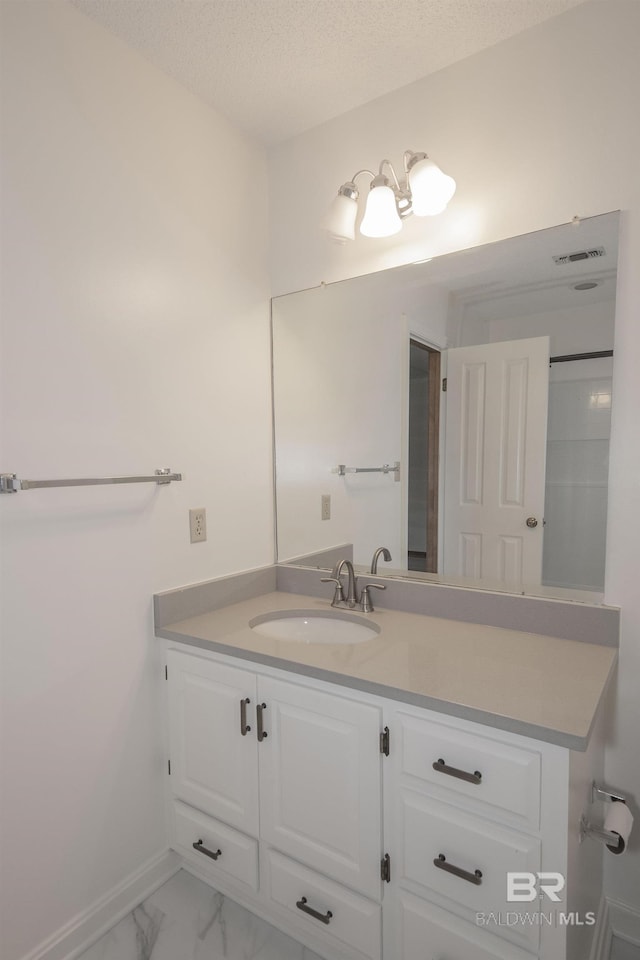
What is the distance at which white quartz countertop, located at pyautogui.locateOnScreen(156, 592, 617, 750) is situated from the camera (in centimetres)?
102

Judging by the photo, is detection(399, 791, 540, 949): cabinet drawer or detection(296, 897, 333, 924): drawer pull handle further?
detection(296, 897, 333, 924): drawer pull handle

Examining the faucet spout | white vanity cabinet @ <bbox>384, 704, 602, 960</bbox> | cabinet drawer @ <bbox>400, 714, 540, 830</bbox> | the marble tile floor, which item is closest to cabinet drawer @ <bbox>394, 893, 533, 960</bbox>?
white vanity cabinet @ <bbox>384, 704, 602, 960</bbox>

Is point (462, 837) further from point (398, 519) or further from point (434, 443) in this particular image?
point (434, 443)

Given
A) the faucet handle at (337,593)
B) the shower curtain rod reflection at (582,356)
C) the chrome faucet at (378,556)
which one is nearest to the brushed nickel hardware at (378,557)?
the chrome faucet at (378,556)

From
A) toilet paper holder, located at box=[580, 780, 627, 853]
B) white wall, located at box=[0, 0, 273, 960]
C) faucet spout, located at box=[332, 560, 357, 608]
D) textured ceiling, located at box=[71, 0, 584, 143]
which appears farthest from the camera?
faucet spout, located at box=[332, 560, 357, 608]

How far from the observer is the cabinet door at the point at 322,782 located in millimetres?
1198

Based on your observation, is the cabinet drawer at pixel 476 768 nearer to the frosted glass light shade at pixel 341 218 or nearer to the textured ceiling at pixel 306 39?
the frosted glass light shade at pixel 341 218

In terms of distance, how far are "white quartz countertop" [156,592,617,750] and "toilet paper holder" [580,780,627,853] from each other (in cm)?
31

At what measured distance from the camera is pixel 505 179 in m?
1.49

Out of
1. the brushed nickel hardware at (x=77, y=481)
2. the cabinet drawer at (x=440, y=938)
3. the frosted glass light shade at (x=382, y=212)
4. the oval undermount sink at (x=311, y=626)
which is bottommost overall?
the cabinet drawer at (x=440, y=938)

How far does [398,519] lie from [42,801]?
1297 millimetres

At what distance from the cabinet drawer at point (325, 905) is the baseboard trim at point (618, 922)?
646mm

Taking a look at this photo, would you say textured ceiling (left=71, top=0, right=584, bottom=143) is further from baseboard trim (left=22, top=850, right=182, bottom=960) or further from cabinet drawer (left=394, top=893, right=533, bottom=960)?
baseboard trim (left=22, top=850, right=182, bottom=960)

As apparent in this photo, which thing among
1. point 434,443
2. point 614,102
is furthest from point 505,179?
point 434,443
